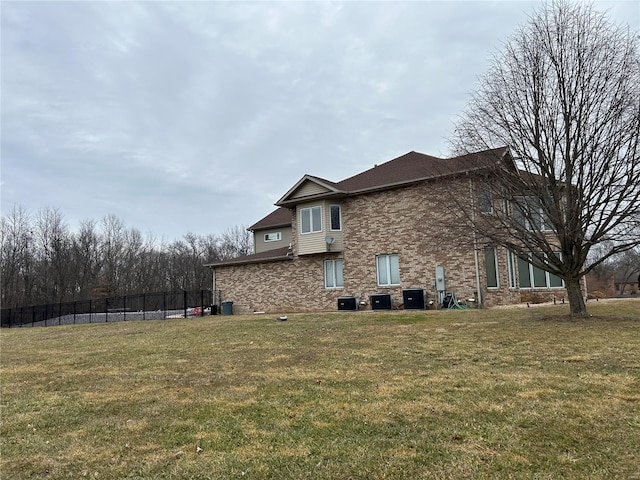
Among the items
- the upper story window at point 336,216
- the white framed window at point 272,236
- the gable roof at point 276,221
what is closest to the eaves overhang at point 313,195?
the upper story window at point 336,216

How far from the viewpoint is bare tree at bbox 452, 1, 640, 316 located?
11.2 metres

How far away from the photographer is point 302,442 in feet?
13.3

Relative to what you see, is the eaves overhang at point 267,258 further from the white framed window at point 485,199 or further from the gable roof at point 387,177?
the white framed window at point 485,199

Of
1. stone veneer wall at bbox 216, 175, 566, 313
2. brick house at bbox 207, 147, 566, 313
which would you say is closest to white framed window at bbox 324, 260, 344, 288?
brick house at bbox 207, 147, 566, 313

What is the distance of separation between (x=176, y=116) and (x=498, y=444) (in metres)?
19.7

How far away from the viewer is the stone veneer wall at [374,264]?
1761 cm

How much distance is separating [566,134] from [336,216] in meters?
11.5

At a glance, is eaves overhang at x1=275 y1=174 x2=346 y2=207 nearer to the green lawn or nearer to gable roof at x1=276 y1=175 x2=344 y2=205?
gable roof at x1=276 y1=175 x2=344 y2=205

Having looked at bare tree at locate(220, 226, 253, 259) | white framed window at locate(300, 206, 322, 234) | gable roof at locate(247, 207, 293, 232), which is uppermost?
bare tree at locate(220, 226, 253, 259)

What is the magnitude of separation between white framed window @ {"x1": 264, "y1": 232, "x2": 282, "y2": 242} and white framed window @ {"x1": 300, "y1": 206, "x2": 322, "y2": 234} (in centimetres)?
652

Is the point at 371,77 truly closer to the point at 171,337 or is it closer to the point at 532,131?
the point at 532,131

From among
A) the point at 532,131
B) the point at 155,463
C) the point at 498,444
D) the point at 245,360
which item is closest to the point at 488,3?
the point at 532,131

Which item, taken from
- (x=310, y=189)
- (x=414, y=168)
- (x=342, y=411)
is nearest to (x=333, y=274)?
(x=310, y=189)

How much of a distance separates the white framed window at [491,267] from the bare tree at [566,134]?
5.29 metres
